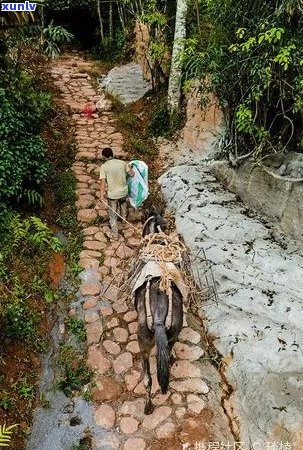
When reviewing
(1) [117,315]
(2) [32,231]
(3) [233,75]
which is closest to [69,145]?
(2) [32,231]

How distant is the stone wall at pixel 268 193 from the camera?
23.0 ft

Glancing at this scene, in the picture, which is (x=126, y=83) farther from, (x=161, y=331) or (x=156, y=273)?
(x=161, y=331)

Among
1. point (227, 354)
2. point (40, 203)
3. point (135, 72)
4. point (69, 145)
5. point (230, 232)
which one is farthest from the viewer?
point (135, 72)

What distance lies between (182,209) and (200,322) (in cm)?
246

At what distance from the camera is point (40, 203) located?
789cm

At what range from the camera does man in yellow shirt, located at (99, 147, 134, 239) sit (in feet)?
24.5

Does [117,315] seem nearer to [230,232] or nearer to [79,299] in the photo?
[79,299]

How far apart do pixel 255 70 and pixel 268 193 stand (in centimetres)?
204

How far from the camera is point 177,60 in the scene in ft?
30.2

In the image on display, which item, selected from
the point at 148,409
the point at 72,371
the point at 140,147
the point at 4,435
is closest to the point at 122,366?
the point at 72,371

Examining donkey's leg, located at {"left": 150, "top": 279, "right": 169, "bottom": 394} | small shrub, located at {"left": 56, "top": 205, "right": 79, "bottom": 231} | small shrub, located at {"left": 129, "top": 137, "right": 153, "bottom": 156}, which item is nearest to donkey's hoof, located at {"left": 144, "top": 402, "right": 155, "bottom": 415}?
donkey's leg, located at {"left": 150, "top": 279, "right": 169, "bottom": 394}

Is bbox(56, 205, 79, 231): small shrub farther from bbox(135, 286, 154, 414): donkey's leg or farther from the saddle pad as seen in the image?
bbox(135, 286, 154, 414): donkey's leg

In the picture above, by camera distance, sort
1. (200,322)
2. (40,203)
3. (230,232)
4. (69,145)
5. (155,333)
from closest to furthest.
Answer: (155,333) → (200,322) → (230,232) → (40,203) → (69,145)

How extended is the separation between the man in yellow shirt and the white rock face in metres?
1.13
